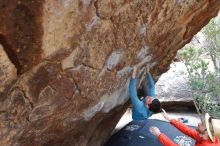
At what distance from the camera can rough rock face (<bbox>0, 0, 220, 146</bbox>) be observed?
2.46 meters

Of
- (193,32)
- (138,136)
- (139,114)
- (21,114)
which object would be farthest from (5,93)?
(138,136)

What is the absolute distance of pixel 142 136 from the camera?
604cm

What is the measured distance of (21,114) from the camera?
2934 mm

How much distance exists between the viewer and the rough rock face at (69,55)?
8.06 ft

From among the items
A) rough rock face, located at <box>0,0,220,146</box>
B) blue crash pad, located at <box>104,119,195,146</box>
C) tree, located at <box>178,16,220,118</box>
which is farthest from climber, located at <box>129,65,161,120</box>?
tree, located at <box>178,16,220,118</box>

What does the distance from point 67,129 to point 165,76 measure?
519 cm

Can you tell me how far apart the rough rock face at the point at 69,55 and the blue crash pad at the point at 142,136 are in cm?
151

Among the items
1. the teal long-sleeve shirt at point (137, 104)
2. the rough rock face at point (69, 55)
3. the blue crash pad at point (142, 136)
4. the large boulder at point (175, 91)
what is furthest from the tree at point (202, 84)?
the teal long-sleeve shirt at point (137, 104)

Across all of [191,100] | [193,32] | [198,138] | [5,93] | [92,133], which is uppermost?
[5,93]

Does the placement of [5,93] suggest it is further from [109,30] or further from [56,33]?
[109,30]

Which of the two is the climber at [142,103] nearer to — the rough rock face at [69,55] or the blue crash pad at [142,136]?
the rough rock face at [69,55]

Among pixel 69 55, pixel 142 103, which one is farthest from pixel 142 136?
pixel 69 55

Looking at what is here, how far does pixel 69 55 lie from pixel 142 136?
342cm

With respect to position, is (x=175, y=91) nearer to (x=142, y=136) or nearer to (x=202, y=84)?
(x=202, y=84)
